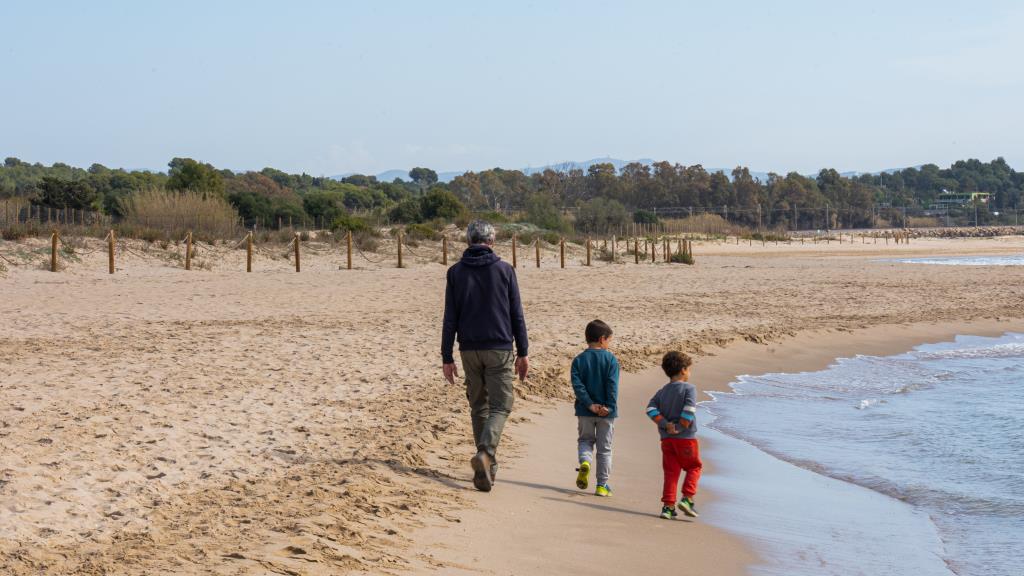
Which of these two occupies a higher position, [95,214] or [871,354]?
[95,214]

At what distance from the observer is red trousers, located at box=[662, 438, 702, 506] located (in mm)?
6117

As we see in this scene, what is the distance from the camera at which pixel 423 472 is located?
22.0 feet

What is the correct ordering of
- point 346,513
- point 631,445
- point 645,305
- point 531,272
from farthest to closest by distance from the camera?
point 531,272
point 645,305
point 631,445
point 346,513

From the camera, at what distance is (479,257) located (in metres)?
6.30

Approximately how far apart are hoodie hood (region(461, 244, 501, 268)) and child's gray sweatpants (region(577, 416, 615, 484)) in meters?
1.14

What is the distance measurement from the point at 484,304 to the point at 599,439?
112cm

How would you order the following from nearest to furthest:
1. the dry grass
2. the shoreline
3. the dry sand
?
the dry sand < the shoreline < the dry grass

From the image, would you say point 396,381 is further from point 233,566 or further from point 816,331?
point 816,331

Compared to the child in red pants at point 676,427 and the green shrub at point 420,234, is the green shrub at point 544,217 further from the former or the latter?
the child in red pants at point 676,427

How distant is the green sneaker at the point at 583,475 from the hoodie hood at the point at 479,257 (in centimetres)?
138

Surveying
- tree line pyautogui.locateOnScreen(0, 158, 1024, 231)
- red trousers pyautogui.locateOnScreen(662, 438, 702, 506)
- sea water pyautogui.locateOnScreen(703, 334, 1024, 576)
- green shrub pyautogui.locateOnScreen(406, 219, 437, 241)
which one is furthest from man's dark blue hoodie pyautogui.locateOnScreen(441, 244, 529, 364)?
tree line pyautogui.locateOnScreen(0, 158, 1024, 231)

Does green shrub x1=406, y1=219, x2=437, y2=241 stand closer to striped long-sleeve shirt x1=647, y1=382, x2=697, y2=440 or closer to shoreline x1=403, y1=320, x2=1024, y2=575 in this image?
shoreline x1=403, y1=320, x2=1024, y2=575

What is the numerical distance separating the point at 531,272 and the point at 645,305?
35.8ft

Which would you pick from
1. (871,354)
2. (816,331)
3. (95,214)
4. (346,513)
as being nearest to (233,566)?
(346,513)
